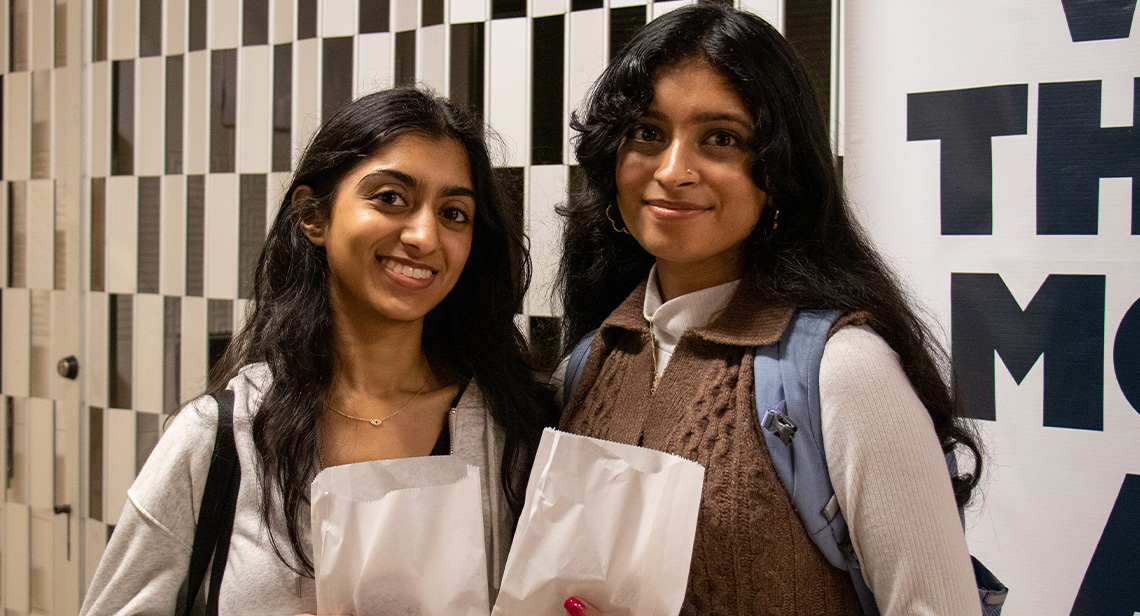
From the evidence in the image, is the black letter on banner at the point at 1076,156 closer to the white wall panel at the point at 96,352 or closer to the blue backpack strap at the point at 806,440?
the blue backpack strap at the point at 806,440

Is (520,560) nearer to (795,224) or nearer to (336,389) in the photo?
(336,389)

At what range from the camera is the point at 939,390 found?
1.23 m

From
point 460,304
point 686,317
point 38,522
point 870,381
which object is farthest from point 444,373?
point 38,522

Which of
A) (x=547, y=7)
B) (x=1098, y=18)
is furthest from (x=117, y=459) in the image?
(x=1098, y=18)

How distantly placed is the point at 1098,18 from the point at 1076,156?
0.84 feet

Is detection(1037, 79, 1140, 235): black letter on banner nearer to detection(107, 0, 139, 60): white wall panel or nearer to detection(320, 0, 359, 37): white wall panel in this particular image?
detection(320, 0, 359, 37): white wall panel

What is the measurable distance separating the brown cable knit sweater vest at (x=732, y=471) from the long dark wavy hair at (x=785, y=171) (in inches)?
3.4

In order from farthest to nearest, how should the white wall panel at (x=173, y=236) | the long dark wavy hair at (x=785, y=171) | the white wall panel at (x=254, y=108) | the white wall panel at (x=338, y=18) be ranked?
the white wall panel at (x=173, y=236), the white wall panel at (x=254, y=108), the white wall panel at (x=338, y=18), the long dark wavy hair at (x=785, y=171)

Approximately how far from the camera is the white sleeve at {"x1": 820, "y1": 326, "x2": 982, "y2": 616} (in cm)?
107

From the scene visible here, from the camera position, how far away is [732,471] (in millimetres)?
1165

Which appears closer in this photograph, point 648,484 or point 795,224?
point 648,484

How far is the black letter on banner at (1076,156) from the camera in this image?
5.08 ft

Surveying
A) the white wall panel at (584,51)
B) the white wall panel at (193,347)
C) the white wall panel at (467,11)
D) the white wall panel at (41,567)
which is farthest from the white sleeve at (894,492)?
the white wall panel at (41,567)

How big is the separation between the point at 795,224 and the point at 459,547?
0.73 metres
